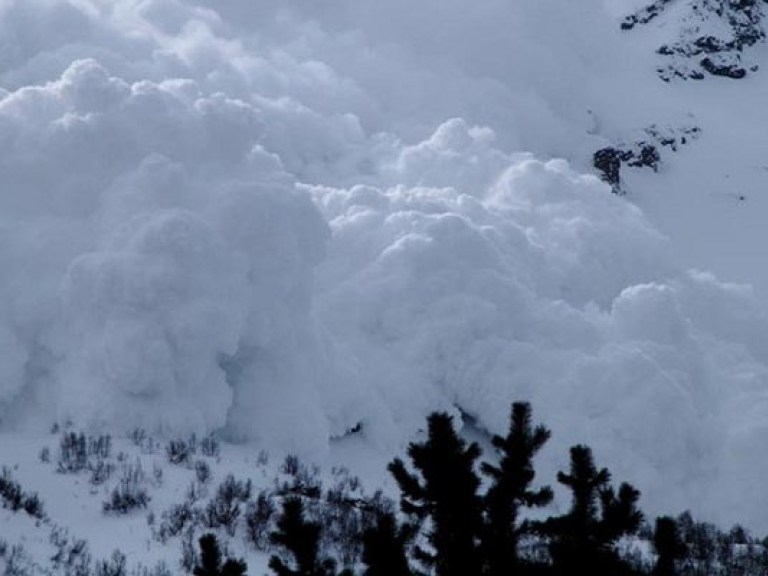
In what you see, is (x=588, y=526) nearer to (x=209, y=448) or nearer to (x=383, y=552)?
(x=383, y=552)

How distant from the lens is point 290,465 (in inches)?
580

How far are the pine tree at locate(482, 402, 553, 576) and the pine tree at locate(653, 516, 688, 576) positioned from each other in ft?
2.25

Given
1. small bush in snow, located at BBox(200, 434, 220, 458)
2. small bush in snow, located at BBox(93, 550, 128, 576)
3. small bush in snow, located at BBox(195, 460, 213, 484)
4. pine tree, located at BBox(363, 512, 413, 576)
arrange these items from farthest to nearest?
small bush in snow, located at BBox(200, 434, 220, 458) < small bush in snow, located at BBox(195, 460, 213, 484) < small bush in snow, located at BBox(93, 550, 128, 576) < pine tree, located at BBox(363, 512, 413, 576)

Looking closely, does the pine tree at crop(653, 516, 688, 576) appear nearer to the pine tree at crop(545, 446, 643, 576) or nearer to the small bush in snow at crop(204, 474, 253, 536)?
the pine tree at crop(545, 446, 643, 576)

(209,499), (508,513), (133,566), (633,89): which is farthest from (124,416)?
(633,89)

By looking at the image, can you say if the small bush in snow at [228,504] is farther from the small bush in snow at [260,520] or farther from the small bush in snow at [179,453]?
the small bush in snow at [179,453]

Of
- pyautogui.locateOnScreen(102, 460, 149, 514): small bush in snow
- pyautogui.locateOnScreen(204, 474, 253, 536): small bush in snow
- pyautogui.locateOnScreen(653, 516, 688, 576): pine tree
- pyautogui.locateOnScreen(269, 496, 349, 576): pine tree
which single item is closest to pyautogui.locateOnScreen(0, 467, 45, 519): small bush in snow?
pyautogui.locateOnScreen(102, 460, 149, 514): small bush in snow

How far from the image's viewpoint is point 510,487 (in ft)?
17.1

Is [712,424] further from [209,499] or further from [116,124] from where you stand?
[209,499]

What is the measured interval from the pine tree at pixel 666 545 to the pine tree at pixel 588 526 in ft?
0.37

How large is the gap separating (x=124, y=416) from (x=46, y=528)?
26.7 ft

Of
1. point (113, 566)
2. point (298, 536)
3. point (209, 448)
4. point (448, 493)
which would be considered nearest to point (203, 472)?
point (209, 448)

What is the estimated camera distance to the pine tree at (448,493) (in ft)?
15.2

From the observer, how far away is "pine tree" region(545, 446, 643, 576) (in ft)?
16.4
